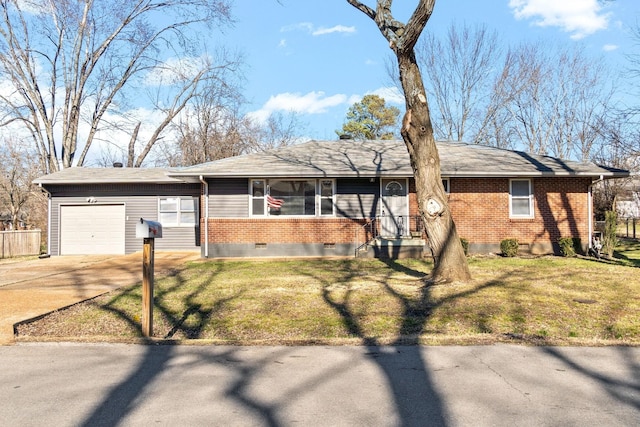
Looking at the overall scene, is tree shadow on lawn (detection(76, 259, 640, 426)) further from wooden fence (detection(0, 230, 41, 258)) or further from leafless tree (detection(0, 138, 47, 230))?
leafless tree (detection(0, 138, 47, 230))

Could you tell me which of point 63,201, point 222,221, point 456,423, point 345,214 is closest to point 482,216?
point 345,214

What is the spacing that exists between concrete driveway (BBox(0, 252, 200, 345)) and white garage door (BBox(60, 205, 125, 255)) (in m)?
2.89

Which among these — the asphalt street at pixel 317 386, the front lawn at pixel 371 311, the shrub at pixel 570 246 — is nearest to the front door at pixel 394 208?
the shrub at pixel 570 246

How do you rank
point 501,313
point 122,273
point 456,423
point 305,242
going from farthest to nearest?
point 305,242 < point 122,273 < point 501,313 < point 456,423

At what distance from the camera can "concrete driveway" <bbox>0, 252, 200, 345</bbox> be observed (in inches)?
293

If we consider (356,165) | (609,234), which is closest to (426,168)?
(356,165)

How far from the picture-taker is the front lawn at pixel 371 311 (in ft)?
19.7

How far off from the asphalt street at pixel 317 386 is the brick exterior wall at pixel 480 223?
1021 centimetres

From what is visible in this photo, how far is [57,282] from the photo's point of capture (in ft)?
34.7

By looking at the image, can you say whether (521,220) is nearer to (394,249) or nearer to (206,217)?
(394,249)

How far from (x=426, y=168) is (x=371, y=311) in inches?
133

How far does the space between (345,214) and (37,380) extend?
12.1 meters

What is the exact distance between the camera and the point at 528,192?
16.0 metres

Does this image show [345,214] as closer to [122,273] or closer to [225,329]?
[122,273]
